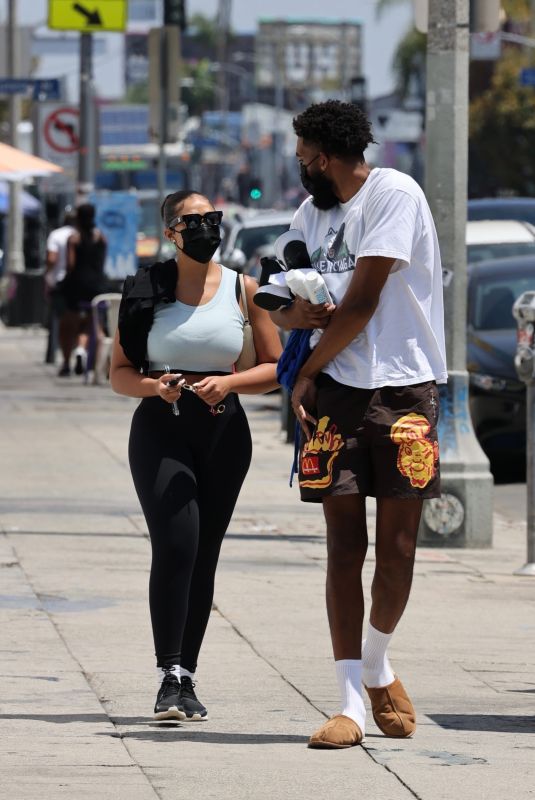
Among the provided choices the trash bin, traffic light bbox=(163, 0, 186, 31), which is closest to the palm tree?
the trash bin

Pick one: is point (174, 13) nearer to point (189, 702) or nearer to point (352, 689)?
point (189, 702)

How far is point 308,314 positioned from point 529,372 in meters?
3.84

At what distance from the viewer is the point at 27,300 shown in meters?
34.6

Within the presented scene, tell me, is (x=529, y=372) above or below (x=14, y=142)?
above

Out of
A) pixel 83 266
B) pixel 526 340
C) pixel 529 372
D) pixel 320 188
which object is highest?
pixel 320 188

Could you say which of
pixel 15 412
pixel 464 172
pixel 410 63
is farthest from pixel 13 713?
pixel 410 63

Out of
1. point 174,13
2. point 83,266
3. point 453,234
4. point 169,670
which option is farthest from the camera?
point 174,13

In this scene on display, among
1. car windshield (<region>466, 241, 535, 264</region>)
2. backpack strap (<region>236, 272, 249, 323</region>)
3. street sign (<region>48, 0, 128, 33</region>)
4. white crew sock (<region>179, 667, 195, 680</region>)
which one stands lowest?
white crew sock (<region>179, 667, 195, 680</region>)

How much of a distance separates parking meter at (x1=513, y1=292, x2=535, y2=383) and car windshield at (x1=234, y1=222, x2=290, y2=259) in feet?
41.9

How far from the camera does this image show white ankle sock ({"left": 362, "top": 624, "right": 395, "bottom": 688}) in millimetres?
6176

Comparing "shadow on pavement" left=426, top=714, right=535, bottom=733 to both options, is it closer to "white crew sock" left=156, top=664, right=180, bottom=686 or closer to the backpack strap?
"white crew sock" left=156, top=664, right=180, bottom=686

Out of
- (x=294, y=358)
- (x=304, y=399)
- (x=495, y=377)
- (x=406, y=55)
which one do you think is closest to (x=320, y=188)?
(x=294, y=358)

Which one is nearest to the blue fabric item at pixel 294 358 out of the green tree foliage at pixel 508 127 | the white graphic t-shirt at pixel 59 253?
the white graphic t-shirt at pixel 59 253

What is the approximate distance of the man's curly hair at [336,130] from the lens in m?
6.05
